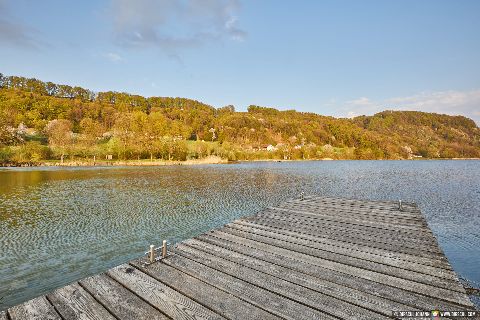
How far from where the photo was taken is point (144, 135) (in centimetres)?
8562

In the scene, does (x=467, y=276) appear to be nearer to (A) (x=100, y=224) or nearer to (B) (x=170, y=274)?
(B) (x=170, y=274)

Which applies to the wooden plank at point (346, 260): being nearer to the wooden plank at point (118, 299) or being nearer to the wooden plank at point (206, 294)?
the wooden plank at point (206, 294)

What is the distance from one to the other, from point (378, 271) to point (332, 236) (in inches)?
106

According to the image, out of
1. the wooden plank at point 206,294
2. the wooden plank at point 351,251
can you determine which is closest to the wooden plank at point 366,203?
the wooden plank at point 351,251

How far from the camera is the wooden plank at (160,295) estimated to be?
4.14 metres

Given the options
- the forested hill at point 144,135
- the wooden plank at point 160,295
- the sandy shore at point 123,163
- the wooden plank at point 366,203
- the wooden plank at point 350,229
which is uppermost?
the forested hill at point 144,135

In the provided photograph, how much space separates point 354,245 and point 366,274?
6.79 ft

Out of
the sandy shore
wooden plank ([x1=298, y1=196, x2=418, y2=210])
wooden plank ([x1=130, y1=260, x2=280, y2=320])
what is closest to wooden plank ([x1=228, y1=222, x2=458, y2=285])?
wooden plank ([x1=130, y1=260, x2=280, y2=320])

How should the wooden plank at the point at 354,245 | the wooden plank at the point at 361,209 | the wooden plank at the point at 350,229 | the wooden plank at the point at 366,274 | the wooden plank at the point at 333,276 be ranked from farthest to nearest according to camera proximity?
the wooden plank at the point at 361,209, the wooden plank at the point at 350,229, the wooden plank at the point at 354,245, the wooden plank at the point at 366,274, the wooden plank at the point at 333,276

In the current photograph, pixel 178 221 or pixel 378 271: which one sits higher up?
pixel 378 271

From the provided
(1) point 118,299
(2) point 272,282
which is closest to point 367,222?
(2) point 272,282

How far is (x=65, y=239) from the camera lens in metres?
12.0

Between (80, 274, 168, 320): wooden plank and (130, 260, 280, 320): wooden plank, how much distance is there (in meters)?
0.63

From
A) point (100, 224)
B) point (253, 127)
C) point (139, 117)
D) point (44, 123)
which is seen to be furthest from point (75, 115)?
point (100, 224)
